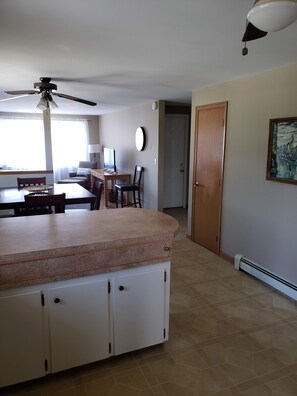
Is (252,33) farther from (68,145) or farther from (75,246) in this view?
(68,145)

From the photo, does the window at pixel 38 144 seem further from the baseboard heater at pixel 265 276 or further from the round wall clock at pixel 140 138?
the baseboard heater at pixel 265 276

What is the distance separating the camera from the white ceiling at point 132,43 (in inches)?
67.0

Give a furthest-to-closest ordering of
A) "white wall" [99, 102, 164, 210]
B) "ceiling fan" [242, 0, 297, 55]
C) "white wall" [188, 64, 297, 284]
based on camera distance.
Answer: "white wall" [99, 102, 164, 210] < "white wall" [188, 64, 297, 284] < "ceiling fan" [242, 0, 297, 55]

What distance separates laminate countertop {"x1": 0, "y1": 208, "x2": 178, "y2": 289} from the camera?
5.62ft

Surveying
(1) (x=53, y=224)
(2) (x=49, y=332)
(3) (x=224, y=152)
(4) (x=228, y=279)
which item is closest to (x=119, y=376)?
(2) (x=49, y=332)

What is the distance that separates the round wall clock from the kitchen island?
4121 mm

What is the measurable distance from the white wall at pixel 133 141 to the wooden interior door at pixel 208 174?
129 centimetres

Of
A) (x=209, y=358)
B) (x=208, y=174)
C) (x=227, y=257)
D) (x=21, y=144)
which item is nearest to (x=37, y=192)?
(x=208, y=174)

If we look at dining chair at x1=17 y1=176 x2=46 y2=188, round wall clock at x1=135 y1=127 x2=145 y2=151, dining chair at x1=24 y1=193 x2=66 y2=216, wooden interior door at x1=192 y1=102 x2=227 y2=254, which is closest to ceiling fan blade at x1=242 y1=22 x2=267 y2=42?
dining chair at x1=24 y1=193 x2=66 y2=216

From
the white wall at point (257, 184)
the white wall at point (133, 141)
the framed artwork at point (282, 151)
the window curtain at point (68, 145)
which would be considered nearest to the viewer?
the framed artwork at point (282, 151)

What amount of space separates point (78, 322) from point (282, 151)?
8.03 ft

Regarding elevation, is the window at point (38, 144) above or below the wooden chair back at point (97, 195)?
above

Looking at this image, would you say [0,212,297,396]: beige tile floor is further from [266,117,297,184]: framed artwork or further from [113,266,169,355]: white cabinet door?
[266,117,297,184]: framed artwork

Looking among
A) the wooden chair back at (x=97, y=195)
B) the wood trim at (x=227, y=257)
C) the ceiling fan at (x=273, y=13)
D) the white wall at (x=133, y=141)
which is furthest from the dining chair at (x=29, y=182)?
the ceiling fan at (x=273, y=13)
